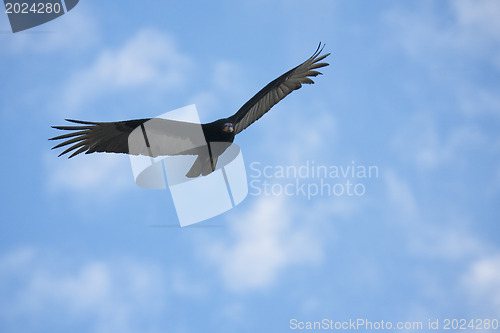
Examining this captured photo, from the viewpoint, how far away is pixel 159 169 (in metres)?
13.1

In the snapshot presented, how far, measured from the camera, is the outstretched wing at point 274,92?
13.7 metres

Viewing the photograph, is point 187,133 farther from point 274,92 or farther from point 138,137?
point 274,92

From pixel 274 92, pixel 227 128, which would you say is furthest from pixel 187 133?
pixel 274 92

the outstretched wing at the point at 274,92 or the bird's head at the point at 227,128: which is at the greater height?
the outstretched wing at the point at 274,92

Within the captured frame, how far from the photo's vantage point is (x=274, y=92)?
1405 cm

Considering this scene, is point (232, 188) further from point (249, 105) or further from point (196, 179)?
point (249, 105)

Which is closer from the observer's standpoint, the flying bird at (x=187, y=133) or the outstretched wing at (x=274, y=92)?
the flying bird at (x=187, y=133)

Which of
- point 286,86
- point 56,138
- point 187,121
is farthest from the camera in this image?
point 286,86

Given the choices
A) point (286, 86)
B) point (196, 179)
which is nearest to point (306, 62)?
point (286, 86)

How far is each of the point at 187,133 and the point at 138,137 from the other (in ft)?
3.29

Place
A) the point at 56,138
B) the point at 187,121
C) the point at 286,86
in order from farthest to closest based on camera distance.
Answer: the point at 286,86 → the point at 187,121 → the point at 56,138

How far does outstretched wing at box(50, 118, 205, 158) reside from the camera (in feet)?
40.0

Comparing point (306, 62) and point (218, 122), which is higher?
point (306, 62)

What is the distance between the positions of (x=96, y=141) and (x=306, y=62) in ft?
15.8
